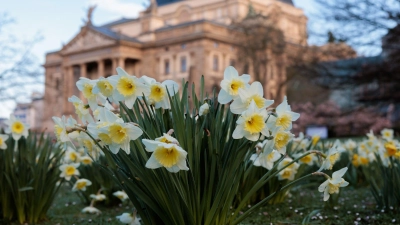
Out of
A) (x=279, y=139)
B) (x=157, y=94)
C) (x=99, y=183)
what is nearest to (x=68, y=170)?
(x=99, y=183)

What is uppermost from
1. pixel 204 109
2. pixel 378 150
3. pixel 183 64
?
pixel 183 64

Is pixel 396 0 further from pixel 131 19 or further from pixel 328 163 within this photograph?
pixel 131 19

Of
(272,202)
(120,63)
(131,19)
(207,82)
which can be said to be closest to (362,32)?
(272,202)

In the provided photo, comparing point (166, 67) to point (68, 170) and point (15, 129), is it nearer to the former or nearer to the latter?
point (68, 170)

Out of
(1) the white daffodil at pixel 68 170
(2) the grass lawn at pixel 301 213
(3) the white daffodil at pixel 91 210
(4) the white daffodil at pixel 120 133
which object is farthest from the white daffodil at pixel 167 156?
(3) the white daffodil at pixel 91 210

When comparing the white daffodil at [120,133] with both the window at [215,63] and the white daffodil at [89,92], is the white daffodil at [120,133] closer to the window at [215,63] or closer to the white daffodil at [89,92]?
the white daffodil at [89,92]

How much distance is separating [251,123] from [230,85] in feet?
0.83

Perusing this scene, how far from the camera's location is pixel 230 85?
256 centimetres

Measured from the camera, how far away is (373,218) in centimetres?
395

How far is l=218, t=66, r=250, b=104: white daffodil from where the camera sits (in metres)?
2.54

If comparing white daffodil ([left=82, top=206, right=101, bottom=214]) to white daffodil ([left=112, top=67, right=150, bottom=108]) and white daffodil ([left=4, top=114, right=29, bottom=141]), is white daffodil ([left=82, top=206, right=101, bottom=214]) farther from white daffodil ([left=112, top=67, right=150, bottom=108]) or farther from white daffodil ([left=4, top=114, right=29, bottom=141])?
white daffodil ([left=112, top=67, right=150, bottom=108])

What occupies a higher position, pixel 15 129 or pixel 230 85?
pixel 230 85

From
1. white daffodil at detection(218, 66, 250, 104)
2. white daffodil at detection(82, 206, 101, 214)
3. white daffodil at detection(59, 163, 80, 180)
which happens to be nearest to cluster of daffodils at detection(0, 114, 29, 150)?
white daffodil at detection(59, 163, 80, 180)

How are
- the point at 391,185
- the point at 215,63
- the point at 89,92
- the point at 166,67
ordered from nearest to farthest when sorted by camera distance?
the point at 89,92 → the point at 391,185 → the point at 215,63 → the point at 166,67
